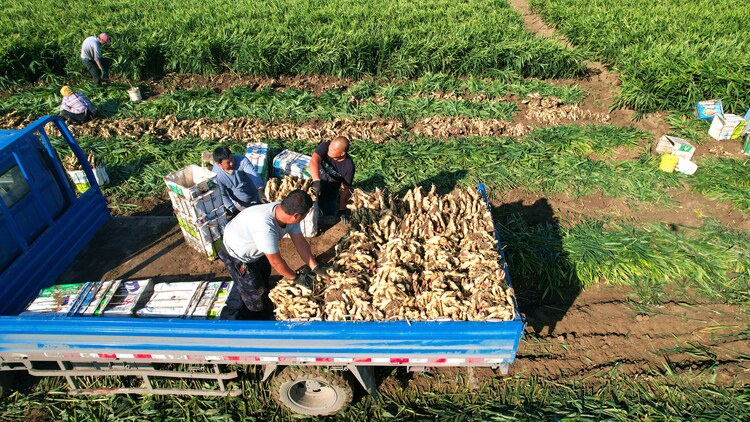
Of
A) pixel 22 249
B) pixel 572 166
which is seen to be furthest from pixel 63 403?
pixel 572 166

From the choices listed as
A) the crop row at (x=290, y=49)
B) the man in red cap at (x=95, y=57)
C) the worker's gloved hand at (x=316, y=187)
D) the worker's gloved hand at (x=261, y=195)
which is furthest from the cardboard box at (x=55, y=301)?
the man in red cap at (x=95, y=57)

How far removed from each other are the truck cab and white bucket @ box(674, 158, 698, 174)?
390 inches

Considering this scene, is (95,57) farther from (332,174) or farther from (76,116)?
(332,174)

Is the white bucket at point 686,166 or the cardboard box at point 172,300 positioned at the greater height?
the cardboard box at point 172,300

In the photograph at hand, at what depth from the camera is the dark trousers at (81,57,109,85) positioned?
11.9 metres

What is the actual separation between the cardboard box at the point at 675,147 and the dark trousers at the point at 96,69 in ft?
44.8

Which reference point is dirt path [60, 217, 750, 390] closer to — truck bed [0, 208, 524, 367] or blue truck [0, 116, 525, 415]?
blue truck [0, 116, 525, 415]

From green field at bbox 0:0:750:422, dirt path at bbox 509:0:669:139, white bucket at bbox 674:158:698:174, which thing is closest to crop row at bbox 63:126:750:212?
green field at bbox 0:0:750:422

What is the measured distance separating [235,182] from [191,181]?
57 centimetres

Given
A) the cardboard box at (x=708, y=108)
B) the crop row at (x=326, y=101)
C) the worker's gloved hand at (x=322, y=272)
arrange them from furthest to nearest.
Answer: the crop row at (x=326, y=101), the cardboard box at (x=708, y=108), the worker's gloved hand at (x=322, y=272)

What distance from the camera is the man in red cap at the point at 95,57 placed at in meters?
11.6

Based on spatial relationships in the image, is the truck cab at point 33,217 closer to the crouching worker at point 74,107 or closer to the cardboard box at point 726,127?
the crouching worker at point 74,107

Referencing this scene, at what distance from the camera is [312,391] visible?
185 inches

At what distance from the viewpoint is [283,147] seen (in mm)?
9211
